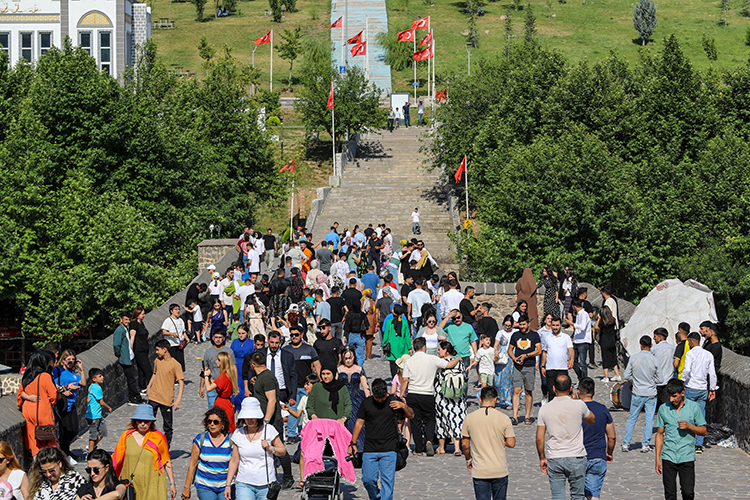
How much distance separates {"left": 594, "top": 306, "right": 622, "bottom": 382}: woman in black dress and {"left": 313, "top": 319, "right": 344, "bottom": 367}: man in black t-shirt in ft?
19.7

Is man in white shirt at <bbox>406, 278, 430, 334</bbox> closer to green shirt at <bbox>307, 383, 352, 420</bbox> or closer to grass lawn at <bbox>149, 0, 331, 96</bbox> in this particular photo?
green shirt at <bbox>307, 383, 352, 420</bbox>

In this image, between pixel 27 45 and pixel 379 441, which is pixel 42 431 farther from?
pixel 27 45

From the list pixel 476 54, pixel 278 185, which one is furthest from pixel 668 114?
pixel 476 54

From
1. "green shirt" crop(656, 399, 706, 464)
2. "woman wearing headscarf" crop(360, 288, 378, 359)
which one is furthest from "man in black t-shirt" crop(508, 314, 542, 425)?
"green shirt" crop(656, 399, 706, 464)

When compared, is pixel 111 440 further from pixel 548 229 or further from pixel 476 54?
pixel 476 54

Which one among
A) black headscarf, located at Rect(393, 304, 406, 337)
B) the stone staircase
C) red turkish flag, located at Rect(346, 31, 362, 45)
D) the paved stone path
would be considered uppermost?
red turkish flag, located at Rect(346, 31, 362, 45)

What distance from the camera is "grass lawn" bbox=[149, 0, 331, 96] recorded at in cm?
9225

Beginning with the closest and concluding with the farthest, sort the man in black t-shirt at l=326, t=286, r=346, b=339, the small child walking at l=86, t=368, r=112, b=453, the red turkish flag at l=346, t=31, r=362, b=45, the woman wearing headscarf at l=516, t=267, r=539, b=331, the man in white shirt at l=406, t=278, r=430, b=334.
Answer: the small child walking at l=86, t=368, r=112, b=453
the man in black t-shirt at l=326, t=286, r=346, b=339
the man in white shirt at l=406, t=278, r=430, b=334
the woman wearing headscarf at l=516, t=267, r=539, b=331
the red turkish flag at l=346, t=31, r=362, b=45

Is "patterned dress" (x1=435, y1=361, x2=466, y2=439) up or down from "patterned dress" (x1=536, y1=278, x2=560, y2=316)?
down

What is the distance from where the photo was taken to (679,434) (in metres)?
10.0

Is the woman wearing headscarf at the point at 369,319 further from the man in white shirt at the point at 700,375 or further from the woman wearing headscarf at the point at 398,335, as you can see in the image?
the man in white shirt at the point at 700,375

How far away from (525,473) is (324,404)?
3.26 metres

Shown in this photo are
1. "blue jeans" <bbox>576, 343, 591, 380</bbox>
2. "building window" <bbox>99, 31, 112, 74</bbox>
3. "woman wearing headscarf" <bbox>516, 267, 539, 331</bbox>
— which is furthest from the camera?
"building window" <bbox>99, 31, 112, 74</bbox>

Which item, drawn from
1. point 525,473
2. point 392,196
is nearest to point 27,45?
point 392,196
